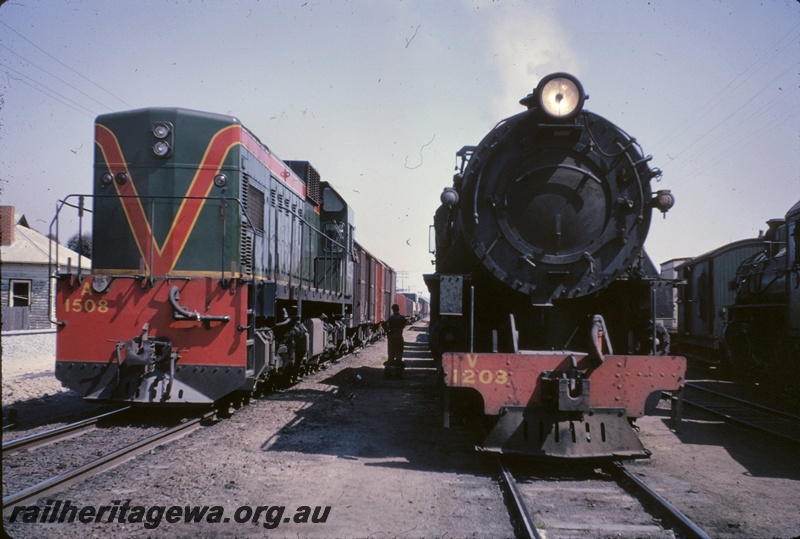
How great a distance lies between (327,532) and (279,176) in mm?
7341

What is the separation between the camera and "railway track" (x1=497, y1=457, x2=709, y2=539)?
4.32 metres

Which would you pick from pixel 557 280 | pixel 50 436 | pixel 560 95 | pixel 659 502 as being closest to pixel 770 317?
pixel 557 280

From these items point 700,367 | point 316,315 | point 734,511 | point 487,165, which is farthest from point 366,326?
point 734,511

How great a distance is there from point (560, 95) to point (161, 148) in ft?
17.8

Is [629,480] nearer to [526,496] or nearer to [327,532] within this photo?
[526,496]

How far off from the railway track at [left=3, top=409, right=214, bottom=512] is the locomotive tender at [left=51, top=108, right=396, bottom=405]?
0.46 metres

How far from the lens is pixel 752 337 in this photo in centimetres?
1307

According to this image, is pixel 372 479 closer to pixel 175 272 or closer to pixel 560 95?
pixel 175 272

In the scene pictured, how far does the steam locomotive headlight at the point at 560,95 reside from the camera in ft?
20.0

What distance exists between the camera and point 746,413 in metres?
10.1

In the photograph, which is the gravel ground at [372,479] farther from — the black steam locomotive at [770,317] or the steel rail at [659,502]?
the black steam locomotive at [770,317]

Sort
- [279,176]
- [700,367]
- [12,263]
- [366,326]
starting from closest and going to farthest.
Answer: [279,176] < [700,367] < [366,326] < [12,263]

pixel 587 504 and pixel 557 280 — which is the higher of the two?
pixel 557 280

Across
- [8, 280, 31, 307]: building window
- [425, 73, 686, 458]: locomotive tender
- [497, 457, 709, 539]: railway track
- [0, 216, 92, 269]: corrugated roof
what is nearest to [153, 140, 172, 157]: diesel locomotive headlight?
[425, 73, 686, 458]: locomotive tender
